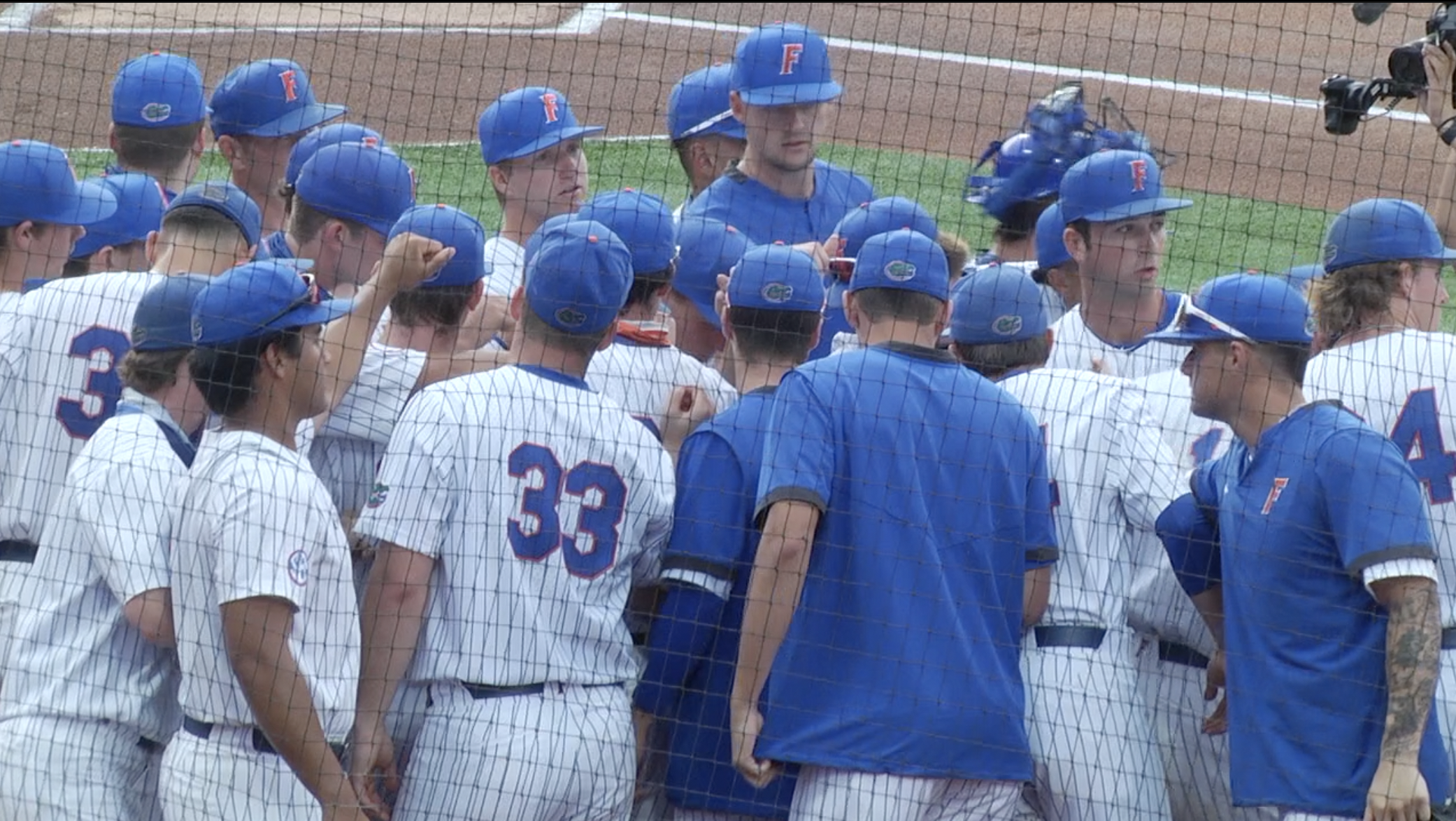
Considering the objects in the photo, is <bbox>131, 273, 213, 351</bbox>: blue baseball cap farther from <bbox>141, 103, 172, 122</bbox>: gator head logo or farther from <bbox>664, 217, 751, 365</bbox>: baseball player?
<bbox>141, 103, 172, 122</bbox>: gator head logo

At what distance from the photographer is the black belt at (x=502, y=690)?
354 centimetres

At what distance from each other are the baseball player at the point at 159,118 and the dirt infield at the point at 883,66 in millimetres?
4337

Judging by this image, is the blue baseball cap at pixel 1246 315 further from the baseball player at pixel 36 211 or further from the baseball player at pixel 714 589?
the baseball player at pixel 36 211

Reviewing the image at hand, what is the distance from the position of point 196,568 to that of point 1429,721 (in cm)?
218

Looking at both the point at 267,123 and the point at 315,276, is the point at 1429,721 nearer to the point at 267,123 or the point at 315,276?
the point at 315,276

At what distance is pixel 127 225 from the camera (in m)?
4.51

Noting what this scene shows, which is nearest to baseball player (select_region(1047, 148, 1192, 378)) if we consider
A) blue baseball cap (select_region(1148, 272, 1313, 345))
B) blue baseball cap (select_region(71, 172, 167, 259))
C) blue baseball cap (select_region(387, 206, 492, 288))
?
blue baseball cap (select_region(1148, 272, 1313, 345))

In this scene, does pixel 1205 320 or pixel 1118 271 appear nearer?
pixel 1205 320

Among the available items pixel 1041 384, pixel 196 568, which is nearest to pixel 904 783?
pixel 1041 384

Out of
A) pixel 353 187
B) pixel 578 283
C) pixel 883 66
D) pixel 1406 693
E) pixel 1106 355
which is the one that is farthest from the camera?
pixel 883 66

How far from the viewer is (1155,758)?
12.5 feet

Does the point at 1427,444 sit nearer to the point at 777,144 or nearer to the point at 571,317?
the point at 571,317

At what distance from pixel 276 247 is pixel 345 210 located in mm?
297

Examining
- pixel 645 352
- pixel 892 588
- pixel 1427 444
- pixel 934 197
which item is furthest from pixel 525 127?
pixel 934 197
